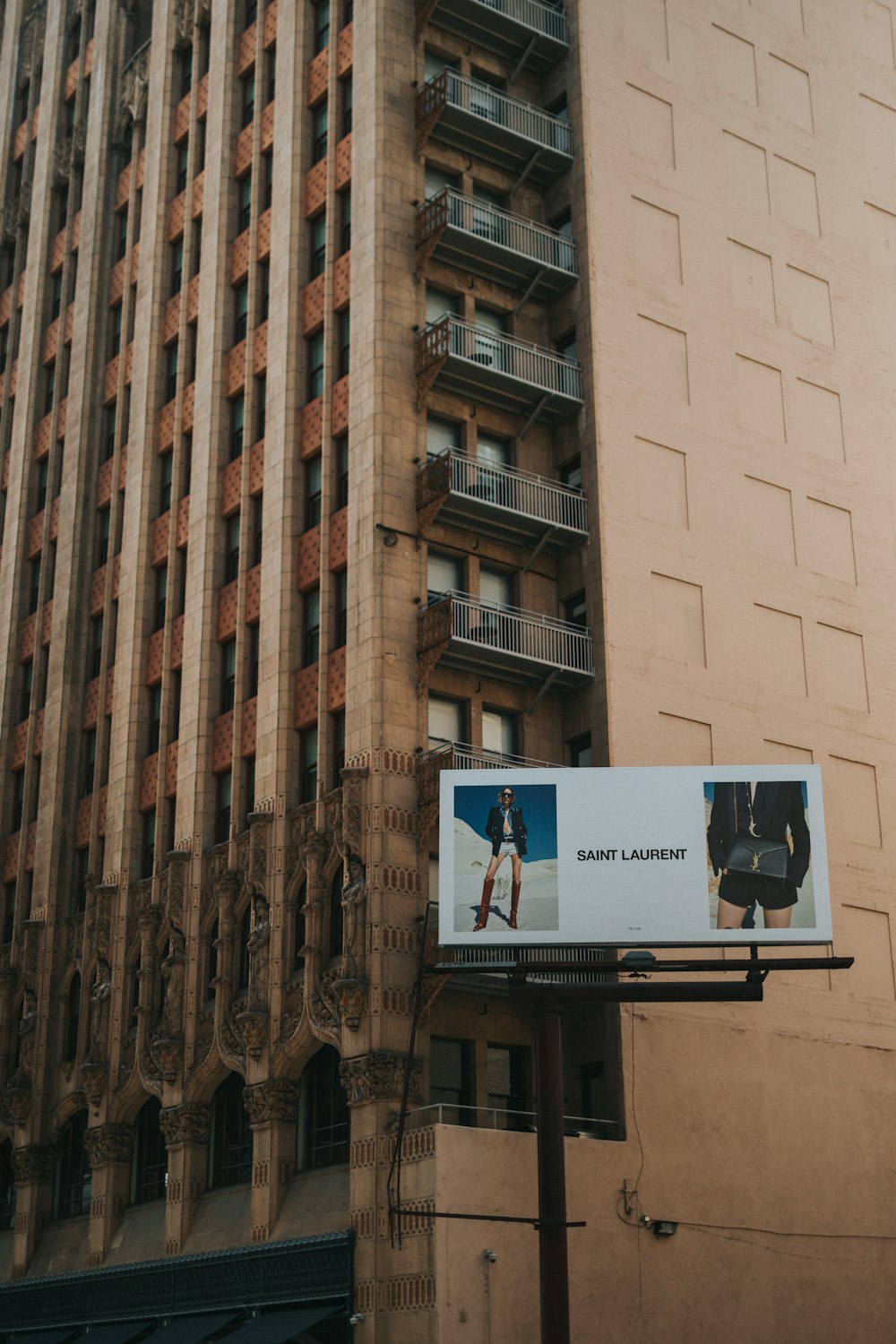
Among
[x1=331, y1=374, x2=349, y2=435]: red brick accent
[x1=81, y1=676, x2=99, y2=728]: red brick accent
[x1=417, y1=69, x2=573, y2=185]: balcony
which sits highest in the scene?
[x1=417, y1=69, x2=573, y2=185]: balcony

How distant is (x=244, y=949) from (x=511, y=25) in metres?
27.8

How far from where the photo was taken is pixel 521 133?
49531mm

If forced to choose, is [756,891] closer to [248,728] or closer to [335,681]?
[335,681]

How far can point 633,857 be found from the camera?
115 feet

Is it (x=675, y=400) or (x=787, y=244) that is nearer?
(x=675, y=400)

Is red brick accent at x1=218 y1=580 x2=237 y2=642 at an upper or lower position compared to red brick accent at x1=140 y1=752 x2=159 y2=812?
upper

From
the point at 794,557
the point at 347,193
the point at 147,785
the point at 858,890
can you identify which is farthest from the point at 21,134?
the point at 858,890

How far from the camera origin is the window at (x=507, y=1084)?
41000 millimetres

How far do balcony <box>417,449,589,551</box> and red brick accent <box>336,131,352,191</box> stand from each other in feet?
30.3

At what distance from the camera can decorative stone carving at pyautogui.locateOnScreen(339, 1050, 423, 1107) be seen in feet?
124

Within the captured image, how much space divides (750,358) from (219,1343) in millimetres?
31151

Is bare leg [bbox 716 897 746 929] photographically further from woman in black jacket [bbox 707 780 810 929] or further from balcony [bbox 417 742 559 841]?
balcony [bbox 417 742 559 841]

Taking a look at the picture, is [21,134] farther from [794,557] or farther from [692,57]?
[794,557]

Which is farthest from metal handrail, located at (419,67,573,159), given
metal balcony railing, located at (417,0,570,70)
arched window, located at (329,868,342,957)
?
arched window, located at (329,868,342,957)
